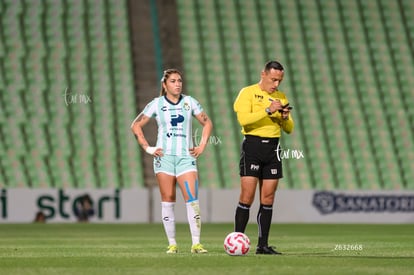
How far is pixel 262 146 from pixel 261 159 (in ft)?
0.42

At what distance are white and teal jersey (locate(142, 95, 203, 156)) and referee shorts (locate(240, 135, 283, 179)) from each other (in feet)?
1.88

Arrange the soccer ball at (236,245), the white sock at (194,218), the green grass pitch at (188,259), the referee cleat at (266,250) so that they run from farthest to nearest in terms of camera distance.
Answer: the white sock at (194,218) < the referee cleat at (266,250) < the soccer ball at (236,245) < the green grass pitch at (188,259)

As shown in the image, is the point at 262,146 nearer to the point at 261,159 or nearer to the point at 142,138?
the point at 261,159

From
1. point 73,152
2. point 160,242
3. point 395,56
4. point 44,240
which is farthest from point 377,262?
point 395,56

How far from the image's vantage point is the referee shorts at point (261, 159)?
9.05 m

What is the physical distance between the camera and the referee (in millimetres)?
9039

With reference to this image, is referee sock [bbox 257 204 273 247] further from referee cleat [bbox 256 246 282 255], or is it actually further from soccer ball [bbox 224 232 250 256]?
soccer ball [bbox 224 232 250 256]

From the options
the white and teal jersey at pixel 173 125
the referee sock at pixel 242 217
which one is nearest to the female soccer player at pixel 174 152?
the white and teal jersey at pixel 173 125

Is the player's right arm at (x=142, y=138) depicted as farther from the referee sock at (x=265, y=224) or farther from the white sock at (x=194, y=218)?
the referee sock at (x=265, y=224)

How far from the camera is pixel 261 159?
29.6 ft

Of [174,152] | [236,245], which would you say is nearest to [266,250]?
[236,245]

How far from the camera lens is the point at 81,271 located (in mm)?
7203

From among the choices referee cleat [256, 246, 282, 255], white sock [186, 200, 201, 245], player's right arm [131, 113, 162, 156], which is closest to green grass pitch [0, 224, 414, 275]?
referee cleat [256, 246, 282, 255]

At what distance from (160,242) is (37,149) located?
9662mm
